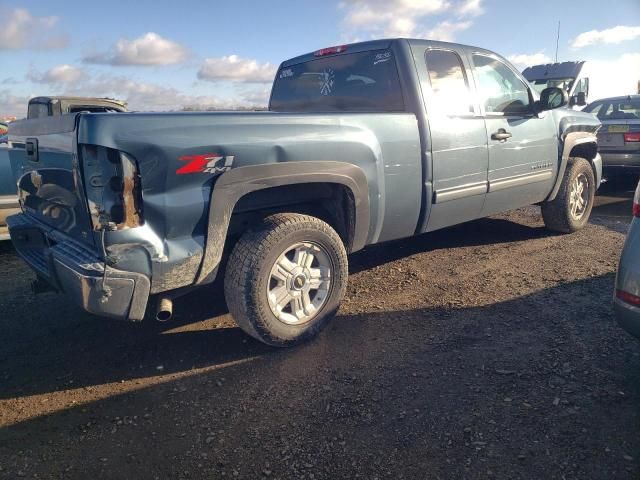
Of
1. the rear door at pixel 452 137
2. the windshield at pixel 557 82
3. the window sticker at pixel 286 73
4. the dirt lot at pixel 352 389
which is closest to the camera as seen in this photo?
the dirt lot at pixel 352 389

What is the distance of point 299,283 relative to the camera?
3.22m

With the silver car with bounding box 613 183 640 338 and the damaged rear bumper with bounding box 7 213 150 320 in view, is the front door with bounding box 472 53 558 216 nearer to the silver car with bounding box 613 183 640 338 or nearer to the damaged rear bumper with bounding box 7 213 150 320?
the silver car with bounding box 613 183 640 338

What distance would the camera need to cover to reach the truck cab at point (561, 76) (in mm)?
14688

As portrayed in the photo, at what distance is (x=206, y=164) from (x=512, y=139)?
10.0 feet

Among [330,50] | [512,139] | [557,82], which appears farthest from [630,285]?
[557,82]

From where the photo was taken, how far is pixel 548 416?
243cm

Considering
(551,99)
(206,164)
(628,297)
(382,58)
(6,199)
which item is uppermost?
(382,58)

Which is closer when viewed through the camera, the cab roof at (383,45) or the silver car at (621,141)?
the cab roof at (383,45)

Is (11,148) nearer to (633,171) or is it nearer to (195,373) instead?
(195,373)

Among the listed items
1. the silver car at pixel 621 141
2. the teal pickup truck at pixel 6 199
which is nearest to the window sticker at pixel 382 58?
the teal pickup truck at pixel 6 199

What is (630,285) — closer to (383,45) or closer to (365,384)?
(365,384)

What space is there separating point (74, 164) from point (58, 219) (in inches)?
24.0

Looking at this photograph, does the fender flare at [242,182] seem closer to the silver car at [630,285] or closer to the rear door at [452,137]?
the rear door at [452,137]

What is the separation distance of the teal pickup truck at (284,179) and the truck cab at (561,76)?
1164 cm
